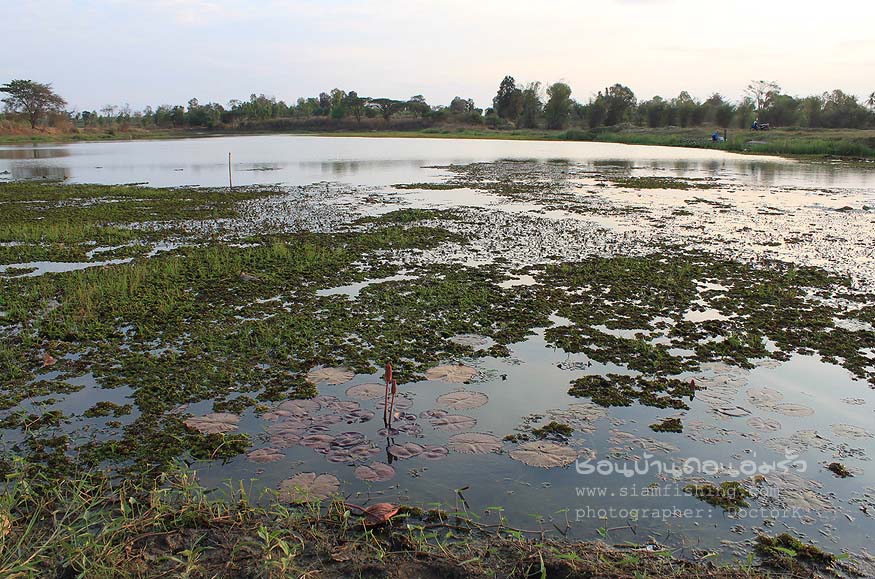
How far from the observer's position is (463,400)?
17.1 ft

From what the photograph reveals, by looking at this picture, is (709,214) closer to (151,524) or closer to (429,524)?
(429,524)

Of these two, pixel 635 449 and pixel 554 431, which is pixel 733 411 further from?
pixel 554 431

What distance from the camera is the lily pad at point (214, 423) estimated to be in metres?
4.62

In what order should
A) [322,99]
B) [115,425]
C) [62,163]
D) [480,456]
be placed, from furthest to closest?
1. [322,99]
2. [62,163]
3. [115,425]
4. [480,456]

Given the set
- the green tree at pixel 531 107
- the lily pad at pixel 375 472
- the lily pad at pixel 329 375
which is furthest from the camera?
the green tree at pixel 531 107

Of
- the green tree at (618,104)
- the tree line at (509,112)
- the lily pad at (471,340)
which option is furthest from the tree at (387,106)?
the lily pad at (471,340)

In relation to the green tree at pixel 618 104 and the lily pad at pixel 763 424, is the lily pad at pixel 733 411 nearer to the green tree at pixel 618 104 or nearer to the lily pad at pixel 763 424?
the lily pad at pixel 763 424

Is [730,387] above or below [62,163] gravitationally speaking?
below

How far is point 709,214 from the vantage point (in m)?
15.7

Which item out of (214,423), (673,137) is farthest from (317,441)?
(673,137)

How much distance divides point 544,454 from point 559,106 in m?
89.3

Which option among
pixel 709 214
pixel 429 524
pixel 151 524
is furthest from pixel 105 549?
pixel 709 214

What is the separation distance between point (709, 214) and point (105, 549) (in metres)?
15.7

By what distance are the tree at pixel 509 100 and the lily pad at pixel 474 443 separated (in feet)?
321
